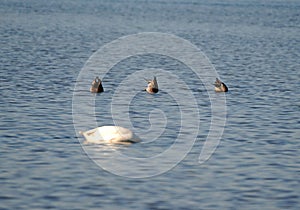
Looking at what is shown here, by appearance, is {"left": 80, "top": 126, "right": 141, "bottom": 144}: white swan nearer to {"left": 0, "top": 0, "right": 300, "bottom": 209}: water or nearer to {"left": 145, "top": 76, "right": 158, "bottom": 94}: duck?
{"left": 0, "top": 0, "right": 300, "bottom": 209}: water

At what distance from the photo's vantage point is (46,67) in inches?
2094

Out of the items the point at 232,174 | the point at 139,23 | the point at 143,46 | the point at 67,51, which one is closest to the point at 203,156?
the point at 232,174

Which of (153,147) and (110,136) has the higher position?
(110,136)

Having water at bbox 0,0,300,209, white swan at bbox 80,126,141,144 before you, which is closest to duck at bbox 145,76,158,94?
water at bbox 0,0,300,209

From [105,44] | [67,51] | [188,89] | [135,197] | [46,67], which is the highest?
[105,44]

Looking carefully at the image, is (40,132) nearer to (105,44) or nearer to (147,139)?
(147,139)

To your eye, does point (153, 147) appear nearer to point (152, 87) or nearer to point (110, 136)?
point (110, 136)

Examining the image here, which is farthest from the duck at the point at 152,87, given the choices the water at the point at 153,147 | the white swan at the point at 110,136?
the white swan at the point at 110,136

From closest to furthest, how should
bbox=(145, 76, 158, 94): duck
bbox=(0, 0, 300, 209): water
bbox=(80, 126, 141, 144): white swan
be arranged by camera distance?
bbox=(0, 0, 300, 209): water < bbox=(80, 126, 141, 144): white swan < bbox=(145, 76, 158, 94): duck

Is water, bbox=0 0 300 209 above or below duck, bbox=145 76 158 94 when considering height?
below

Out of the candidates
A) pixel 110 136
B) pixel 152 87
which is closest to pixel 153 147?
pixel 110 136

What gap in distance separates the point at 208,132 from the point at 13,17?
302ft

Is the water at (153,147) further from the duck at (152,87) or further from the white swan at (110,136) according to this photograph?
the duck at (152,87)

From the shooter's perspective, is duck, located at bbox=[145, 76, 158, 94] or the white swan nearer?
the white swan
